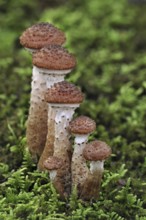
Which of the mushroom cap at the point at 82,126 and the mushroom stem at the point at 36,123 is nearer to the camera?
the mushroom cap at the point at 82,126

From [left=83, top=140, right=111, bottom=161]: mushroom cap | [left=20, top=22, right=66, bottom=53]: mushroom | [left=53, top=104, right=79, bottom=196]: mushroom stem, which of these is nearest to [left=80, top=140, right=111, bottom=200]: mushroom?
[left=83, top=140, right=111, bottom=161]: mushroom cap

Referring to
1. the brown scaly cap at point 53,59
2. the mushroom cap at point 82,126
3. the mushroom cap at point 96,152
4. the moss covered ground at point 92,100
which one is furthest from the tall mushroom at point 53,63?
the moss covered ground at point 92,100

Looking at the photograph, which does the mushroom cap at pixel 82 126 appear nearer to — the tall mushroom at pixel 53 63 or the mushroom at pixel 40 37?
the tall mushroom at pixel 53 63

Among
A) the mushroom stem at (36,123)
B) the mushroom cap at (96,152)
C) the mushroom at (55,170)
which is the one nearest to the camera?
the mushroom cap at (96,152)

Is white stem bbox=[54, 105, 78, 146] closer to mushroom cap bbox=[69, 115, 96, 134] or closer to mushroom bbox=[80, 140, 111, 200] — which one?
mushroom cap bbox=[69, 115, 96, 134]

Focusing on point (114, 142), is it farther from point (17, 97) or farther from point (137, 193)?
point (17, 97)

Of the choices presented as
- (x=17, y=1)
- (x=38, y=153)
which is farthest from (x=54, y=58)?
(x=17, y=1)

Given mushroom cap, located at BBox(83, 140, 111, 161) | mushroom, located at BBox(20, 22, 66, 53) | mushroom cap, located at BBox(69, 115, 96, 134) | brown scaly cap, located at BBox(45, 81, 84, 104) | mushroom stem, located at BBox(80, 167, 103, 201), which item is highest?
mushroom, located at BBox(20, 22, 66, 53)
